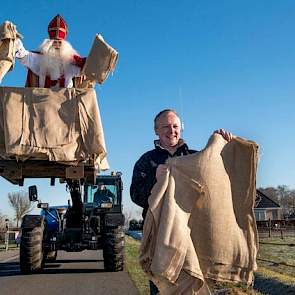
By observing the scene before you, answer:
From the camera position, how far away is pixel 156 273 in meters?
2.72

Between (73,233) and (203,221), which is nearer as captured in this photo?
(203,221)

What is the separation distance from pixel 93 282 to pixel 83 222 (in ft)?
9.29

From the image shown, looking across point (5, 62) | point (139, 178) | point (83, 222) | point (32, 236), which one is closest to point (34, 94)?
point (5, 62)

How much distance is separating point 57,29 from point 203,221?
513cm

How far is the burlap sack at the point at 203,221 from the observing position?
2.79 m

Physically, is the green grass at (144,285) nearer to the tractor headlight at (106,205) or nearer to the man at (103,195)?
the tractor headlight at (106,205)

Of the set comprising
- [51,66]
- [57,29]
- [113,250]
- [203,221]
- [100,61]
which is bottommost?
[113,250]

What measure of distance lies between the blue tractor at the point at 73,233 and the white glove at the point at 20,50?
4060mm

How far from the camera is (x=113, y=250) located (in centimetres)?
1156

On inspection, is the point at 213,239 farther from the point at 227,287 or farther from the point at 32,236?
the point at 32,236

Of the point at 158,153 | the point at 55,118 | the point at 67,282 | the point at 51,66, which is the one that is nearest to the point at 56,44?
the point at 51,66

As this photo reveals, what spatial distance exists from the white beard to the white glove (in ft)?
0.87

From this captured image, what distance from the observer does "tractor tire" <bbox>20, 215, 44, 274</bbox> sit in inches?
446

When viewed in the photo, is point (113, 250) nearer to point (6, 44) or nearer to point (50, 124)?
point (50, 124)
